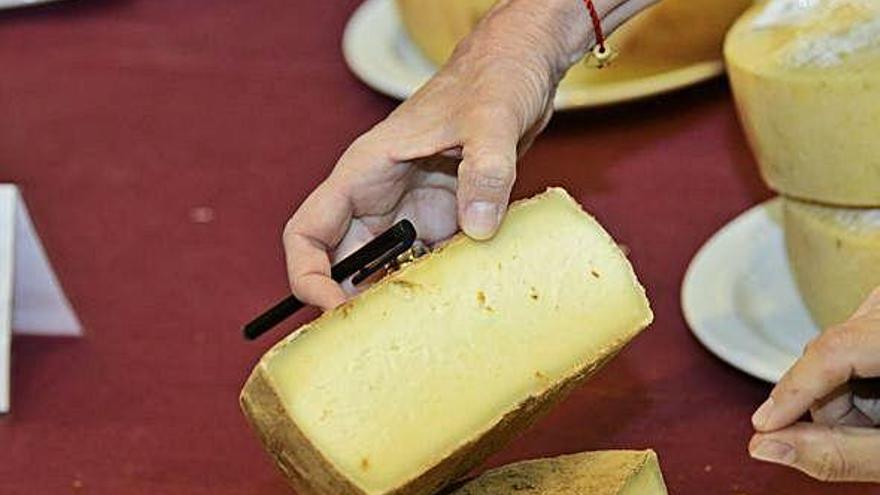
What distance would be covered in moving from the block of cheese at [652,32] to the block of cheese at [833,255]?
0.28 metres

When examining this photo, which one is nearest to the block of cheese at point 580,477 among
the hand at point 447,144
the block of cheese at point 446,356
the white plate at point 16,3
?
the block of cheese at point 446,356

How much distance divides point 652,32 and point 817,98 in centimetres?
35

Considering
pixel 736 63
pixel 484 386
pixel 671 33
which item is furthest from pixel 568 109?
pixel 484 386

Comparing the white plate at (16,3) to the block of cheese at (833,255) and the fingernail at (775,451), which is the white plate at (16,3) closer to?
the block of cheese at (833,255)

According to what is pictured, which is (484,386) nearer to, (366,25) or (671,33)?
(671,33)

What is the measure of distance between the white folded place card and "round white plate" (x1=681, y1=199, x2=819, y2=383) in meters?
0.43

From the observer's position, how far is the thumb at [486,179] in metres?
0.88

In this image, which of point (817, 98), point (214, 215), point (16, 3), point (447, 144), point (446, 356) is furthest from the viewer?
point (16, 3)

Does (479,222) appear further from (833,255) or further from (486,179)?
(833,255)

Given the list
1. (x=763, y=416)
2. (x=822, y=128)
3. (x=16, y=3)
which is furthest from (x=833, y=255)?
(x=16, y=3)

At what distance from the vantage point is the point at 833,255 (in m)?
1.16

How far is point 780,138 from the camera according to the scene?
3.79 feet

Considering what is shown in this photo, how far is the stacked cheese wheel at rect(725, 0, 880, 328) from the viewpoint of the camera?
112 centimetres

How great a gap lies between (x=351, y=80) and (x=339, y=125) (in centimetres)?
9
